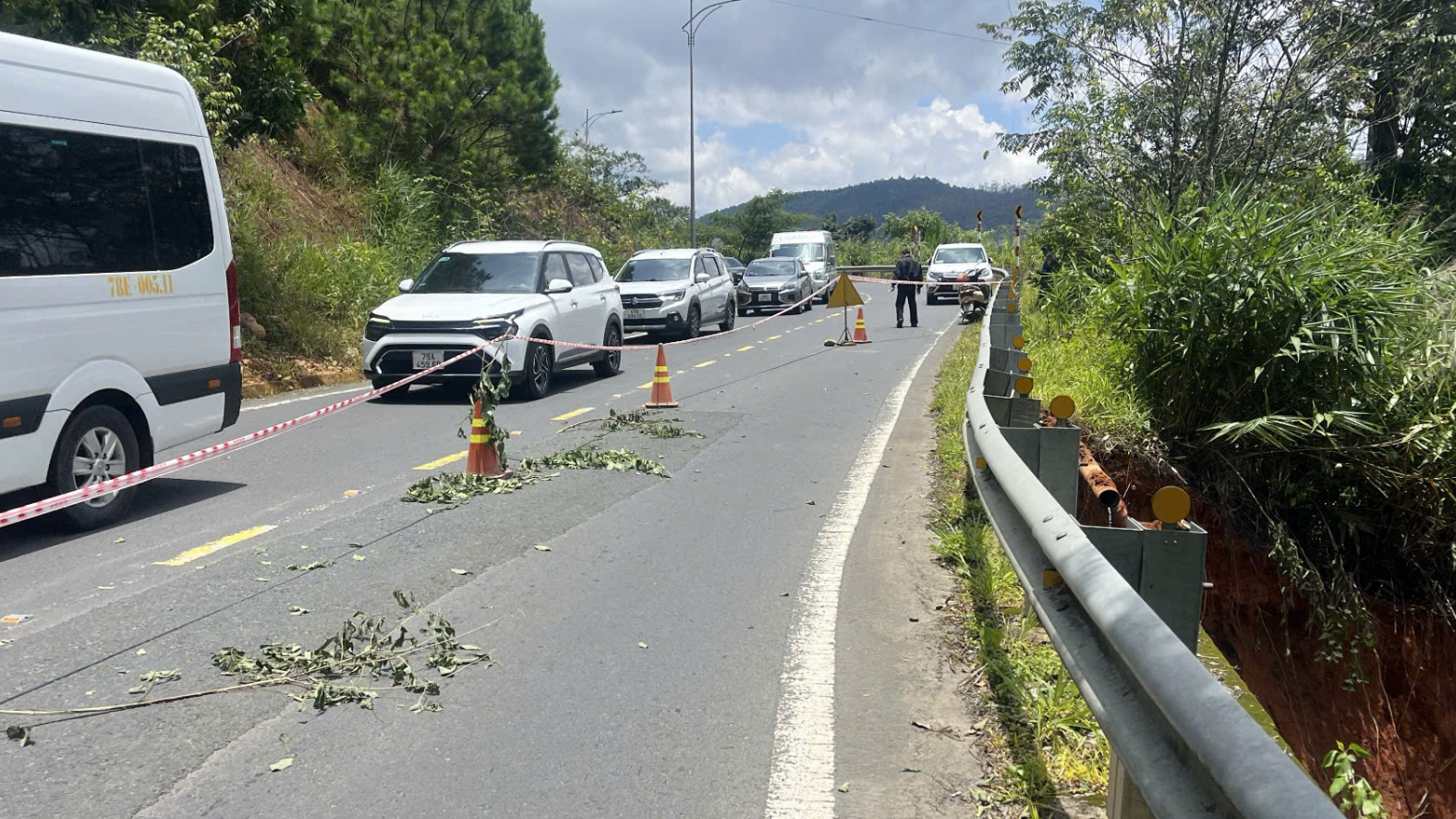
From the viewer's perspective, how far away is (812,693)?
4.35 m

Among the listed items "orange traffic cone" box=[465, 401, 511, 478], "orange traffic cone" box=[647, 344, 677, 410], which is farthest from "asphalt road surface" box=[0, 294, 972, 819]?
"orange traffic cone" box=[647, 344, 677, 410]

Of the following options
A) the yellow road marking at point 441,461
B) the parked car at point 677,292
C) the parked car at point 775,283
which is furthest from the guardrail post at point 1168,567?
the parked car at point 775,283

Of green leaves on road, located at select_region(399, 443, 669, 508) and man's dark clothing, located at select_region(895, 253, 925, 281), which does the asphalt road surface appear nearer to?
green leaves on road, located at select_region(399, 443, 669, 508)

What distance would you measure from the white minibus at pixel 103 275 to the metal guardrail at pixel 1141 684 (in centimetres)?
525

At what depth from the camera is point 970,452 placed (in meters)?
5.71

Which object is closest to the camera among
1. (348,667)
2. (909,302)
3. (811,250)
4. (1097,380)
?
(348,667)

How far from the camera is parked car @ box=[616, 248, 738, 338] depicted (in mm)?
21812

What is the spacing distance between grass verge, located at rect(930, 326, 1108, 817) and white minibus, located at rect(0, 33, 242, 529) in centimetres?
500

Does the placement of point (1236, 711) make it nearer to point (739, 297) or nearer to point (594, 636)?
point (594, 636)

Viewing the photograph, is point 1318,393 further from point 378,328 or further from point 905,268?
point 905,268

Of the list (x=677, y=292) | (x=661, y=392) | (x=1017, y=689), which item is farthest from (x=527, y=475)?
(x=677, y=292)

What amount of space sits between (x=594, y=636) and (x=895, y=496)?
11.4 ft

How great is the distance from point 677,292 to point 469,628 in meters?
17.4

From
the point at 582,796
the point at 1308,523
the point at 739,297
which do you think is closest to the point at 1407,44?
the point at 1308,523
